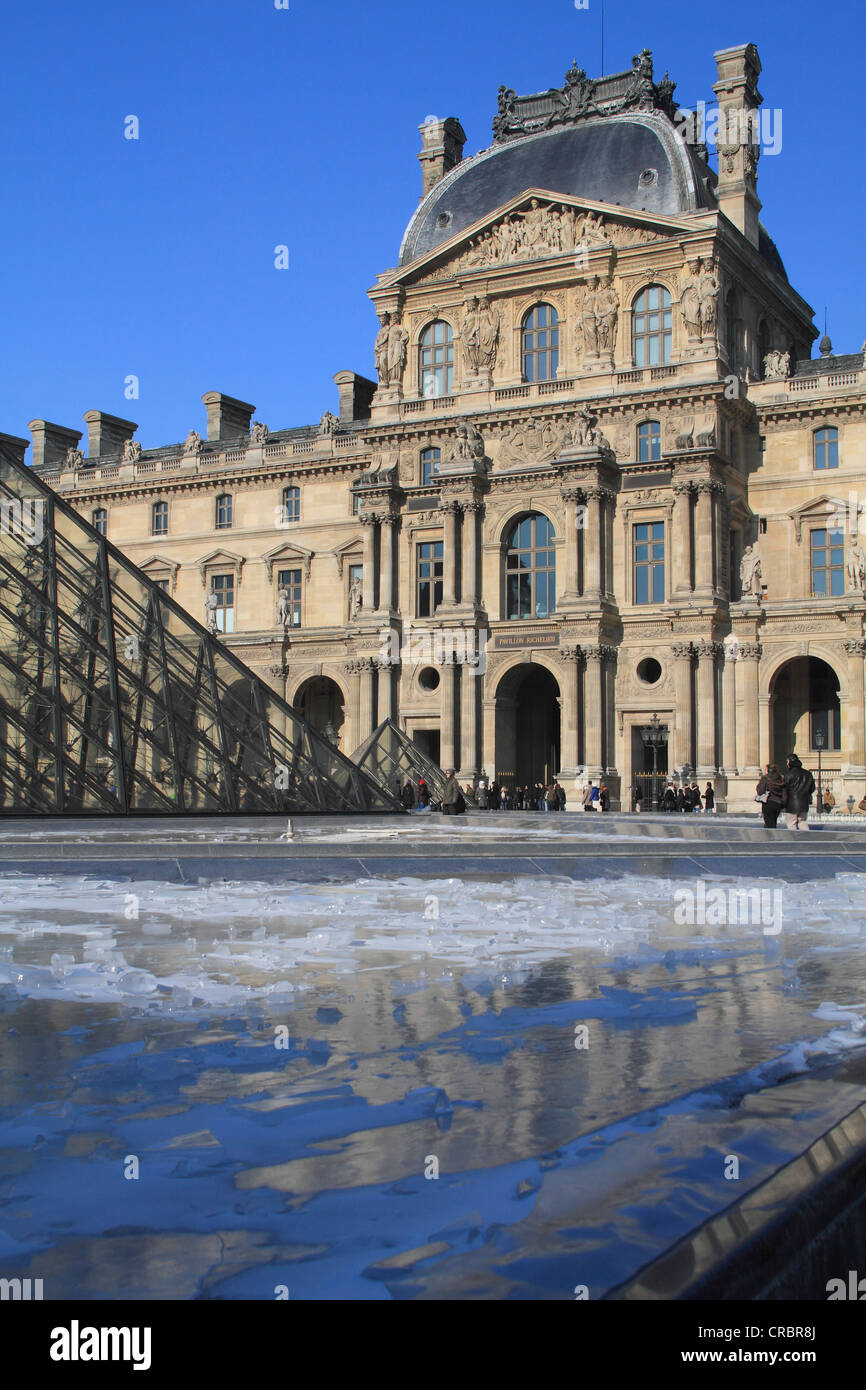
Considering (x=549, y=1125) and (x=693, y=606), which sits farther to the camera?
(x=693, y=606)

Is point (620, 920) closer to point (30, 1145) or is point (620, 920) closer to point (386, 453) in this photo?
point (30, 1145)

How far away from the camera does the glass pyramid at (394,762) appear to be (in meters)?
31.9

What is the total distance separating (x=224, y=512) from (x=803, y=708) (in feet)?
78.4

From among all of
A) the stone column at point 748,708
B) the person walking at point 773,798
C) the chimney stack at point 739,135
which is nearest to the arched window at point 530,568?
the stone column at point 748,708

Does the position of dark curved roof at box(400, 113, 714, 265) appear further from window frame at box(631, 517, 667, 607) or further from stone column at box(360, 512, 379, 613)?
window frame at box(631, 517, 667, 607)

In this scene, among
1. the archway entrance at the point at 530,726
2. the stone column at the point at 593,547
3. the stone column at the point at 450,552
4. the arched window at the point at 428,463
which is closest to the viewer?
the stone column at the point at 593,547

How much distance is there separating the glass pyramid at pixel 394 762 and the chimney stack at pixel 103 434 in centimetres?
3024

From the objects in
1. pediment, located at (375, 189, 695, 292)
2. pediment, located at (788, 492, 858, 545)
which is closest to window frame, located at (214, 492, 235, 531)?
pediment, located at (375, 189, 695, 292)

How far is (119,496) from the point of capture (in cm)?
5319

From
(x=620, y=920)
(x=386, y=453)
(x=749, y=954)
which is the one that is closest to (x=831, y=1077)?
(x=749, y=954)

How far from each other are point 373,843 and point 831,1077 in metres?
9.26

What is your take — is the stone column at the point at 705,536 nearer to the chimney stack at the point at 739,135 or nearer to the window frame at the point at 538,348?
the window frame at the point at 538,348

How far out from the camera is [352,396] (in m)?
51.8

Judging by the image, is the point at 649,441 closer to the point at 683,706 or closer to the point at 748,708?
the point at 683,706
